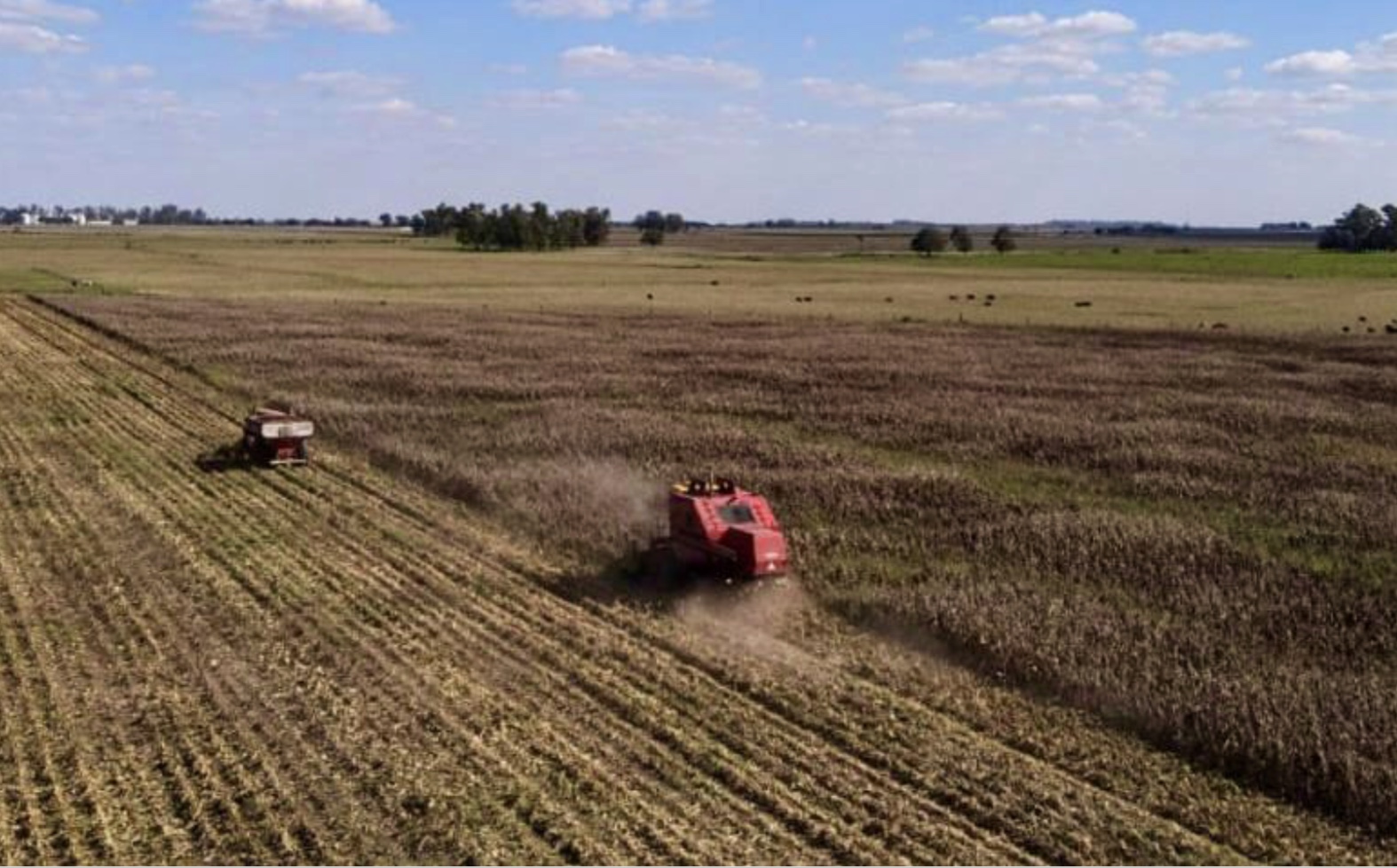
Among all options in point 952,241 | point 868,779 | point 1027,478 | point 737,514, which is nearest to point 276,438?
point 737,514

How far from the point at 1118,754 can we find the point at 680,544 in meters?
6.19

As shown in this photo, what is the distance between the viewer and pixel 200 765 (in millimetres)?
10789

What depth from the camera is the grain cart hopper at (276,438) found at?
76.1 ft

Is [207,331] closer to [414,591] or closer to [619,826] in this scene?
[414,591]

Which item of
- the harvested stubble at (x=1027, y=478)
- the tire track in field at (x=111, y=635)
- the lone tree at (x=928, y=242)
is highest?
the lone tree at (x=928, y=242)

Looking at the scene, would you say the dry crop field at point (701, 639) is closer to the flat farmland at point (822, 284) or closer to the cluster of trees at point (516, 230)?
the flat farmland at point (822, 284)

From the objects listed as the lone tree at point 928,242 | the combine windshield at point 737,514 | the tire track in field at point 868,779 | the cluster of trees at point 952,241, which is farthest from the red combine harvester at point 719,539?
the lone tree at point 928,242

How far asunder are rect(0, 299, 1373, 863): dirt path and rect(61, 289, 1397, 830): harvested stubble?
1.07 m

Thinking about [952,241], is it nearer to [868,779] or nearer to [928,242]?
[928,242]

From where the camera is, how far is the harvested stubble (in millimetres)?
12438

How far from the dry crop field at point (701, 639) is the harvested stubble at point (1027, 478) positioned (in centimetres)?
8

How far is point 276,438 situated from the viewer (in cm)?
2322

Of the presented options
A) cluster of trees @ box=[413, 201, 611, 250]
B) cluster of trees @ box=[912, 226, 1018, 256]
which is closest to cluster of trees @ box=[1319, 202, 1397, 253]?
cluster of trees @ box=[912, 226, 1018, 256]

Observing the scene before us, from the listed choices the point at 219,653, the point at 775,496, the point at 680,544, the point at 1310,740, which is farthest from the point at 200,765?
the point at 775,496
